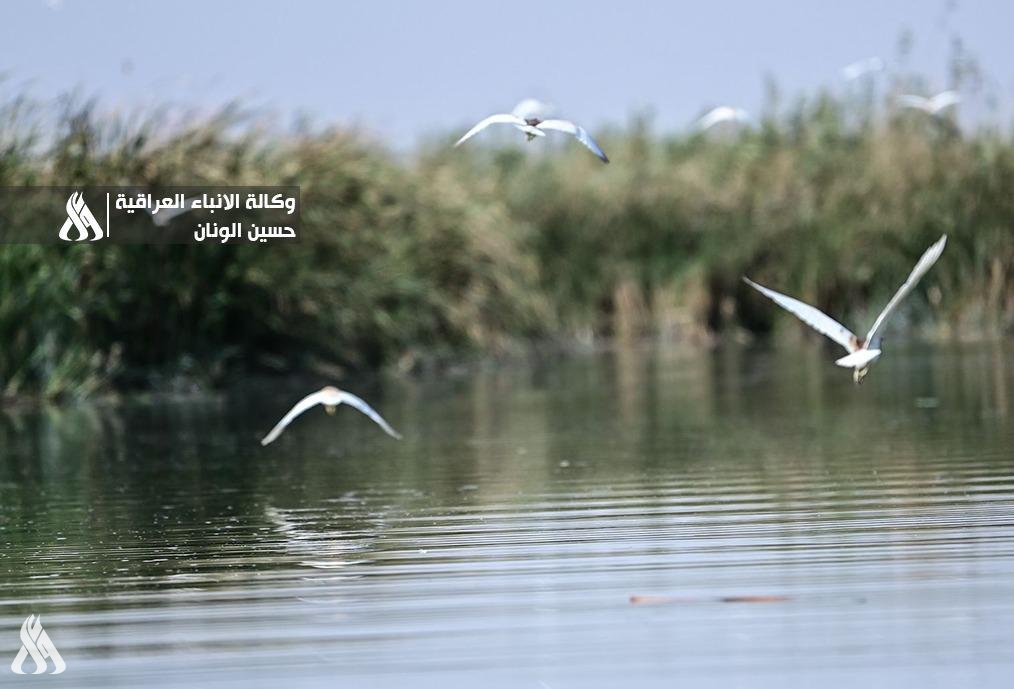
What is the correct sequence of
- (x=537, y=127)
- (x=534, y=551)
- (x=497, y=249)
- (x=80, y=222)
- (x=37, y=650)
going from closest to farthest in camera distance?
(x=37, y=650) < (x=534, y=551) < (x=537, y=127) < (x=80, y=222) < (x=497, y=249)

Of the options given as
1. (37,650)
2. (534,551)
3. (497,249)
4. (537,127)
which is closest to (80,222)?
Answer: (497,249)

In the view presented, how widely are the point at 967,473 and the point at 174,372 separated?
13287 mm

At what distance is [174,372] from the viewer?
22.9m

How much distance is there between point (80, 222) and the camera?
21797 millimetres

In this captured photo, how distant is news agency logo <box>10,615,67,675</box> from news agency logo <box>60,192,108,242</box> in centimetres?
1454

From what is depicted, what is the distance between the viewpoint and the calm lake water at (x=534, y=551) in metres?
6.71

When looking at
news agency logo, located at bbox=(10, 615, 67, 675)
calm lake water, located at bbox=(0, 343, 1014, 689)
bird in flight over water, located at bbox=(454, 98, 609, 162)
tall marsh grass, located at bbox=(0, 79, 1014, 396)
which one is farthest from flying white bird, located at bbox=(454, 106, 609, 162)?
tall marsh grass, located at bbox=(0, 79, 1014, 396)

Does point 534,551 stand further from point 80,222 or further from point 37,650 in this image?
point 80,222

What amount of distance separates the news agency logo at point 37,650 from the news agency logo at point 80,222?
14.5 meters

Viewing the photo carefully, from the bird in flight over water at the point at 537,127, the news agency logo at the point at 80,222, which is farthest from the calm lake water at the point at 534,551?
the news agency logo at the point at 80,222

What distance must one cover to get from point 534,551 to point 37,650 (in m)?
2.53

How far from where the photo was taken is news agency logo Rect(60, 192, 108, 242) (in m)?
21.8

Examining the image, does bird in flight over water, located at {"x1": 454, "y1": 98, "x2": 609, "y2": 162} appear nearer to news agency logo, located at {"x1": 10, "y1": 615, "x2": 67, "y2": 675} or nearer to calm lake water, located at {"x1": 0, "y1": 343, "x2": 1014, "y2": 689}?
calm lake water, located at {"x1": 0, "y1": 343, "x2": 1014, "y2": 689}

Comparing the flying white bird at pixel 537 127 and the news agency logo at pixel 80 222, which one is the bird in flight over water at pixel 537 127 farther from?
the news agency logo at pixel 80 222
